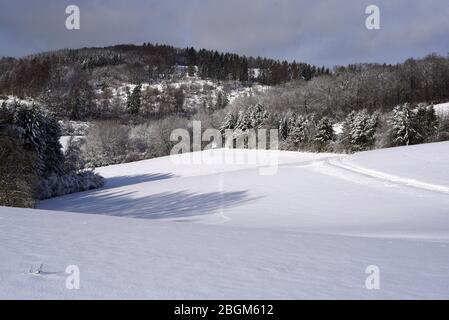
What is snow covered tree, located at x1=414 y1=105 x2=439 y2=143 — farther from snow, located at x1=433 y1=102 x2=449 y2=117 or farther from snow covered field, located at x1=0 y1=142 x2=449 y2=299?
snow covered field, located at x1=0 y1=142 x2=449 y2=299

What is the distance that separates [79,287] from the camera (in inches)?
124

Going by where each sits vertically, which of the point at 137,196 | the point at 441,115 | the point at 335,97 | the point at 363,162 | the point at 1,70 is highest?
the point at 1,70

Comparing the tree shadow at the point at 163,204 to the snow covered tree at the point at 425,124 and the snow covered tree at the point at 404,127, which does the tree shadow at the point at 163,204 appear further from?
the snow covered tree at the point at 425,124

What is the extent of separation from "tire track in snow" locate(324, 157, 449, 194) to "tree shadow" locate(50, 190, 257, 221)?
25.9 ft

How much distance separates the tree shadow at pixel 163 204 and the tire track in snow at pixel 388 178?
7.89 m

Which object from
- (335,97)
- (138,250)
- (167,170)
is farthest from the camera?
(335,97)

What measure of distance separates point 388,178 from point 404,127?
31.7 m

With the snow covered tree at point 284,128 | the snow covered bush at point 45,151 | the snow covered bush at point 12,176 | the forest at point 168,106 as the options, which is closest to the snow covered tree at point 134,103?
the forest at point 168,106

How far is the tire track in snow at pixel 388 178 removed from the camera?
18.5m

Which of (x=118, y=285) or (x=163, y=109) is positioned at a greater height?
(x=163, y=109)
